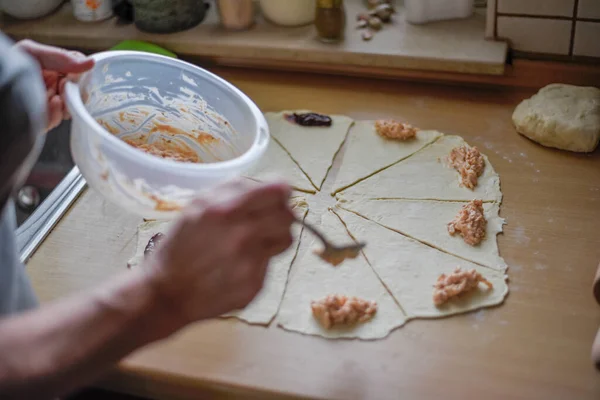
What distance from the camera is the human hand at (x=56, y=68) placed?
0.89m

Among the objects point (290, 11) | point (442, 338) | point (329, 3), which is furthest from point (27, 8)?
point (442, 338)

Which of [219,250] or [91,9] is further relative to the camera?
[91,9]

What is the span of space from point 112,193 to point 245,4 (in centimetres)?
82

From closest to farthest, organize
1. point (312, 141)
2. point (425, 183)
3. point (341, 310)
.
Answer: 1. point (341, 310)
2. point (425, 183)
3. point (312, 141)

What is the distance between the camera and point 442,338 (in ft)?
3.08

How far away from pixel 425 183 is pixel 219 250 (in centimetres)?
67

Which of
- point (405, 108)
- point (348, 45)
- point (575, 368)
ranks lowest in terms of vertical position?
point (575, 368)

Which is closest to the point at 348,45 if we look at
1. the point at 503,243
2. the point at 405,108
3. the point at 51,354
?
the point at 405,108

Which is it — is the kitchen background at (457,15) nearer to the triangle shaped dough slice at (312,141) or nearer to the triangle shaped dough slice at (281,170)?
the triangle shaped dough slice at (312,141)

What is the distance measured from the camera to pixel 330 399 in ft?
2.83

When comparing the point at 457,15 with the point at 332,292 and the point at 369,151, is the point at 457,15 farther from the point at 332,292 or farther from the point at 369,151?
the point at 332,292

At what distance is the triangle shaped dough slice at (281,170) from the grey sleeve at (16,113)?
69cm

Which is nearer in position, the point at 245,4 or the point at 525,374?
the point at 525,374

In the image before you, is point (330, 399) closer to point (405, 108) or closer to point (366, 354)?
point (366, 354)
